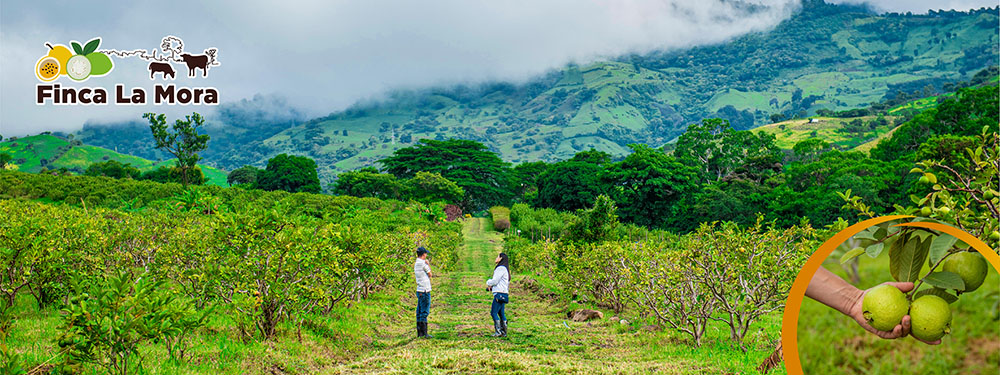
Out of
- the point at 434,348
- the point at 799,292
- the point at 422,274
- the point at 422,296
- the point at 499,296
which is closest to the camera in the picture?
the point at 799,292

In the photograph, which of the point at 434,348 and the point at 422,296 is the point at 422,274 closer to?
the point at 422,296

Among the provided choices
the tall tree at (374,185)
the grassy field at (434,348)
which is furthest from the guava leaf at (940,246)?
the tall tree at (374,185)

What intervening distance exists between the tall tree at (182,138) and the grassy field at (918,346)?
1852 inches

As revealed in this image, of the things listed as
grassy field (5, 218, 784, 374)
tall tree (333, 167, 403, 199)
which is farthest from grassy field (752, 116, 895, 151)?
grassy field (5, 218, 784, 374)

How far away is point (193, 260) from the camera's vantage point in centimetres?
807

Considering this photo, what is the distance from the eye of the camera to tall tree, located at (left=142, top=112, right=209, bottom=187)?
4072cm

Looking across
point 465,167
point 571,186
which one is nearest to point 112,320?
point 571,186

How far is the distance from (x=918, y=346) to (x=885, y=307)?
0.41 feet

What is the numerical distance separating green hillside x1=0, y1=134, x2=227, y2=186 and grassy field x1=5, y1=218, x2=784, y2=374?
12486cm

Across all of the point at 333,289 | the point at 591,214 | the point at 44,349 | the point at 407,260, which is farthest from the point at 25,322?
the point at 591,214

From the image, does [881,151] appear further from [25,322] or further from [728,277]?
[25,322]

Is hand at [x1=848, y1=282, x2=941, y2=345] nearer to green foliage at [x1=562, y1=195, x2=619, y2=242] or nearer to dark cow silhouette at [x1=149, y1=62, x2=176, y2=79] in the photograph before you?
green foliage at [x1=562, y1=195, x2=619, y2=242]

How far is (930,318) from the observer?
1.09 meters

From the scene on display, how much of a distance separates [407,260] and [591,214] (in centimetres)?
531
